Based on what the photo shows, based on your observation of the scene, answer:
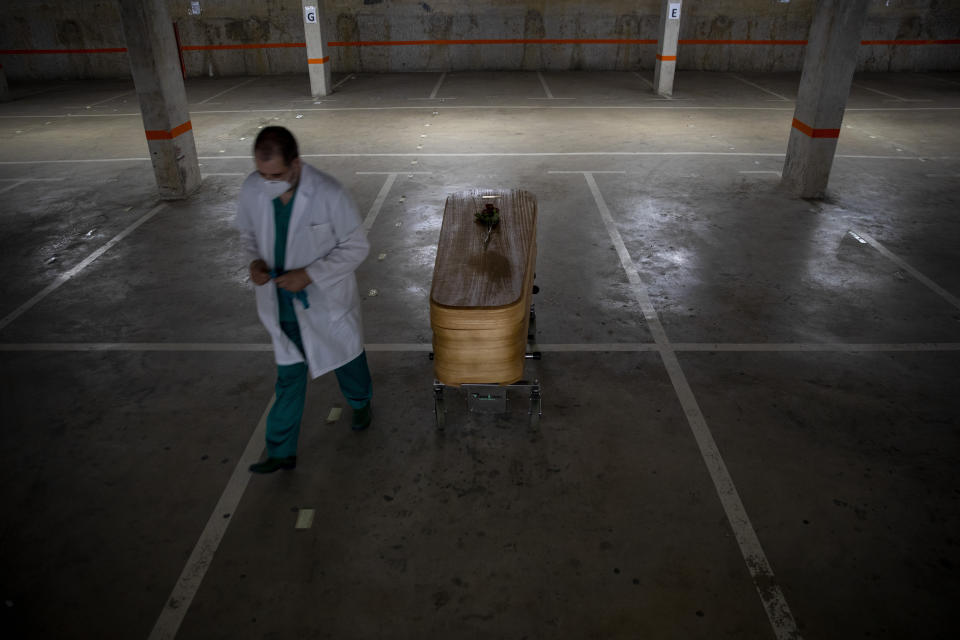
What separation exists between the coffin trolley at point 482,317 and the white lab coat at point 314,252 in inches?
22.0

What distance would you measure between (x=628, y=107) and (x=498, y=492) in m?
12.3

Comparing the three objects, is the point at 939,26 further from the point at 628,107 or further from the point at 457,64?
the point at 457,64

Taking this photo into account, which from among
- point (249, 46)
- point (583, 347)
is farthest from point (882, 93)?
point (249, 46)

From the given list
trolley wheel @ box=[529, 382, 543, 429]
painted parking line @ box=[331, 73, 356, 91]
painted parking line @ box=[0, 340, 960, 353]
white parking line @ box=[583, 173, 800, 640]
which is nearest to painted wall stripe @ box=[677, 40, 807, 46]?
painted parking line @ box=[331, 73, 356, 91]

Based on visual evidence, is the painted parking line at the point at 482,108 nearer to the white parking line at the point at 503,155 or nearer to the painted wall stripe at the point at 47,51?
the white parking line at the point at 503,155

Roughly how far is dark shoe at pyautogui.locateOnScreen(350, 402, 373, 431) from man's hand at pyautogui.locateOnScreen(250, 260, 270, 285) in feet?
3.90

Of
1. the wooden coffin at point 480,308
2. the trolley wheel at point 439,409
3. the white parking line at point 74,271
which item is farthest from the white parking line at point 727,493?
the white parking line at point 74,271

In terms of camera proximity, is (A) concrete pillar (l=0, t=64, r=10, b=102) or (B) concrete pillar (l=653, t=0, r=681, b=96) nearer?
(B) concrete pillar (l=653, t=0, r=681, b=96)

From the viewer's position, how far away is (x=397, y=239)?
272 inches

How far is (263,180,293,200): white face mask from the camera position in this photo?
2994 millimetres

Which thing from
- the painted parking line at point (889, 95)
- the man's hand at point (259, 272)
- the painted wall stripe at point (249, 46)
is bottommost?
the painted parking line at point (889, 95)

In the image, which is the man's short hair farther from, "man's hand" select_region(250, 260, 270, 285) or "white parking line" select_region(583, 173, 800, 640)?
"white parking line" select_region(583, 173, 800, 640)

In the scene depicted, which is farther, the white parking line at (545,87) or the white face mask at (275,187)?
the white parking line at (545,87)

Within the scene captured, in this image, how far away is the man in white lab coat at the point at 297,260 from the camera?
9.89 ft
